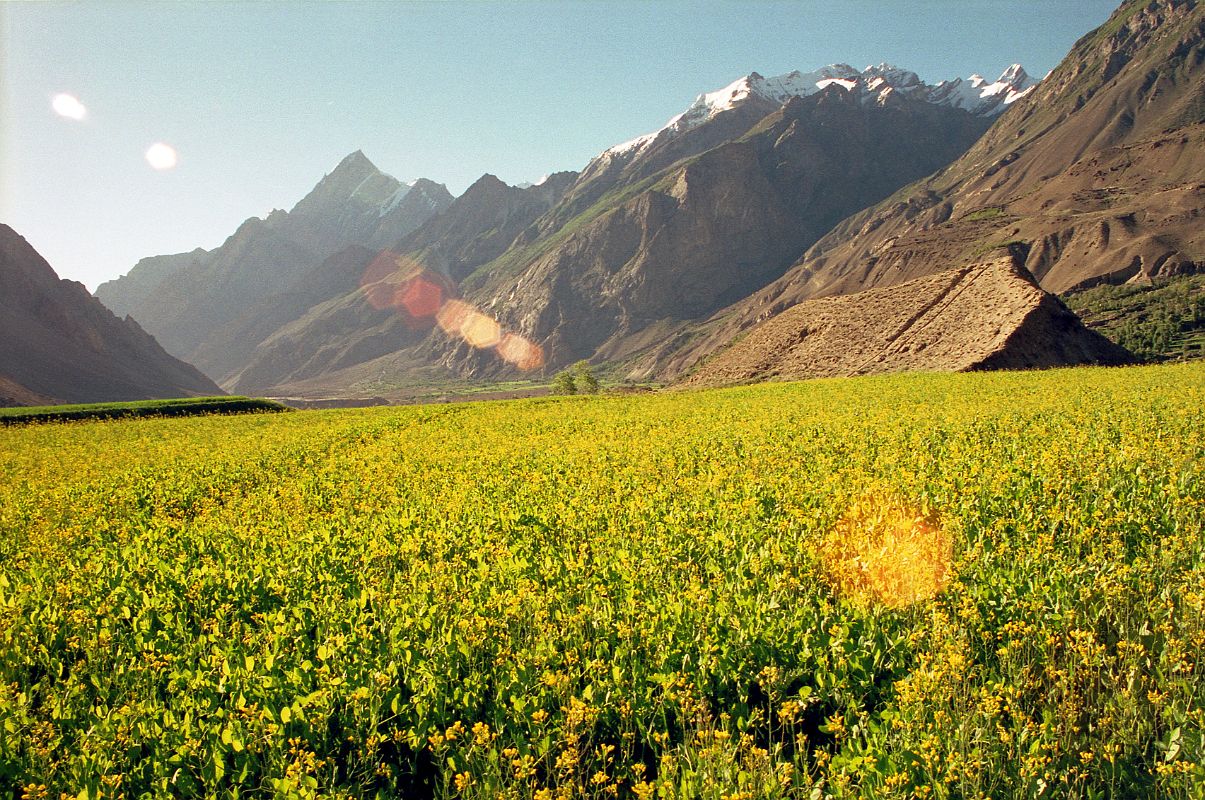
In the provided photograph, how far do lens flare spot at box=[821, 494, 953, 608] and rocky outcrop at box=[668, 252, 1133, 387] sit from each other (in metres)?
51.2

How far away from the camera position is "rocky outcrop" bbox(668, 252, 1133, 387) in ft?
184

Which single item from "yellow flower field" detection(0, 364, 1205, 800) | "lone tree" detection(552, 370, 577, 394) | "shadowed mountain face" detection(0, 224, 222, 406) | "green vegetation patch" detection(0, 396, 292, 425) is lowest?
"yellow flower field" detection(0, 364, 1205, 800)

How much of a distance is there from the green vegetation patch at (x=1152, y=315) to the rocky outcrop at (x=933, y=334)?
66853 millimetres

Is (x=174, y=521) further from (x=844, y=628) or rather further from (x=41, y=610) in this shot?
(x=844, y=628)

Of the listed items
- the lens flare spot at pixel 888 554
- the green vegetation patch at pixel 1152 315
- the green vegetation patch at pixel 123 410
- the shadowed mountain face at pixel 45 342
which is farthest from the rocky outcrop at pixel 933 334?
the shadowed mountain face at pixel 45 342

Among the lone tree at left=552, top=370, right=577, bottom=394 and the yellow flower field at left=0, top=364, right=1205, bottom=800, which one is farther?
the lone tree at left=552, top=370, right=577, bottom=394

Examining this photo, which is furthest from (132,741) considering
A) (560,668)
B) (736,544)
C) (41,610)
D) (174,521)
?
(174,521)

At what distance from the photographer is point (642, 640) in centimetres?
521

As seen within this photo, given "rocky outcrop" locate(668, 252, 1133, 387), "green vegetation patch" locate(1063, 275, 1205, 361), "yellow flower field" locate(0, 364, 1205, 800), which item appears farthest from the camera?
"green vegetation patch" locate(1063, 275, 1205, 361)

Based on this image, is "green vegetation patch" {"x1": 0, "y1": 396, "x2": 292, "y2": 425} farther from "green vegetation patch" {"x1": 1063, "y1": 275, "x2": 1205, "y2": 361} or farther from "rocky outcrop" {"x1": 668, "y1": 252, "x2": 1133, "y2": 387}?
"green vegetation patch" {"x1": 1063, "y1": 275, "x2": 1205, "y2": 361}

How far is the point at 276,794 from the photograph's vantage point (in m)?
3.55

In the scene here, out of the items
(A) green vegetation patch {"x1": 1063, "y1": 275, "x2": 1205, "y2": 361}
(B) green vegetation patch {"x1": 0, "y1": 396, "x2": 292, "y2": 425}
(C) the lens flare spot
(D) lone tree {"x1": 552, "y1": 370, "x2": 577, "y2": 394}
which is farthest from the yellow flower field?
(A) green vegetation patch {"x1": 1063, "y1": 275, "x2": 1205, "y2": 361}

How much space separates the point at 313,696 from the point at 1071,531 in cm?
863

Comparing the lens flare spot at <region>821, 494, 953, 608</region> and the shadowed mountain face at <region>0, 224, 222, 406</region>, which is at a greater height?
the shadowed mountain face at <region>0, 224, 222, 406</region>
